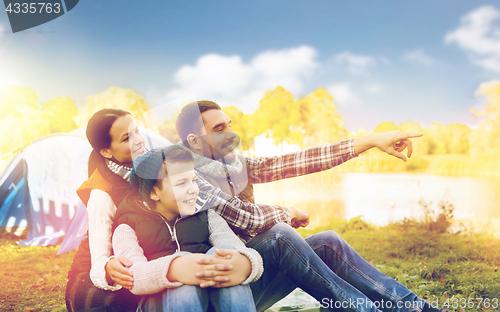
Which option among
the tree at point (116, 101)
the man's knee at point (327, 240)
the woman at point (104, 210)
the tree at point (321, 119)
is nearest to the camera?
the woman at point (104, 210)

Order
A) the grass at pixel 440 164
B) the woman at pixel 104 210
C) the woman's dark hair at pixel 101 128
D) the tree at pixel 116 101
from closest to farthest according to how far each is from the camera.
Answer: the woman at pixel 104 210 → the woman's dark hair at pixel 101 128 → the tree at pixel 116 101 → the grass at pixel 440 164

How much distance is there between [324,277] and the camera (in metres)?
1.55

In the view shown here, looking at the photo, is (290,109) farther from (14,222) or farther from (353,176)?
(14,222)

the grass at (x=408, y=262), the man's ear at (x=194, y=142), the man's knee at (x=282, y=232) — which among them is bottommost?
the grass at (x=408, y=262)

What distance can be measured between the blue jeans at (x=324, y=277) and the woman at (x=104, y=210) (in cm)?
61

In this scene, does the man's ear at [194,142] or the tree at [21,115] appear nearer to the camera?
the man's ear at [194,142]

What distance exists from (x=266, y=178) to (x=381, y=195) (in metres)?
5.15

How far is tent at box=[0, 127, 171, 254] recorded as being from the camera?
449 cm

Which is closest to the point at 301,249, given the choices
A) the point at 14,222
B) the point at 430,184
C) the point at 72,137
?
the point at 72,137

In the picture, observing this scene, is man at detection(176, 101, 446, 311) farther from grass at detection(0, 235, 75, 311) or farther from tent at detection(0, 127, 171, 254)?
tent at detection(0, 127, 171, 254)

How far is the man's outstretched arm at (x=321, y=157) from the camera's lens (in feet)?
5.94

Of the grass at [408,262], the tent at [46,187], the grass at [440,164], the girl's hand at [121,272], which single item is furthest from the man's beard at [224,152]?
the grass at [440,164]

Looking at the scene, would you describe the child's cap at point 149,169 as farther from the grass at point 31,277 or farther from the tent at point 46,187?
the tent at point 46,187

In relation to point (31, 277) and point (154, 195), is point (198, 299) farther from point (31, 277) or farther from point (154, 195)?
point (31, 277)
